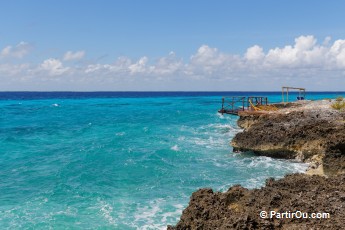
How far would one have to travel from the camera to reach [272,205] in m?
11.4

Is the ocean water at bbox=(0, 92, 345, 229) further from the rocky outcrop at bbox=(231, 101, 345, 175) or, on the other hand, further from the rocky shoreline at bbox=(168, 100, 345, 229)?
the rocky shoreline at bbox=(168, 100, 345, 229)

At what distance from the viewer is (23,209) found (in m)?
18.1

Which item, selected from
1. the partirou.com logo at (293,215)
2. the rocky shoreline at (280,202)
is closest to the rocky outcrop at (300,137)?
the rocky shoreline at (280,202)

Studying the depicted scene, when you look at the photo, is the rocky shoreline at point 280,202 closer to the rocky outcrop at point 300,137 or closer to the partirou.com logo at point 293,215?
the partirou.com logo at point 293,215

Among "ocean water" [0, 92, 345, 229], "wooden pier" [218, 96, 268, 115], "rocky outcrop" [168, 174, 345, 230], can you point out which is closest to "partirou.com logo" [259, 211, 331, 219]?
"rocky outcrop" [168, 174, 345, 230]

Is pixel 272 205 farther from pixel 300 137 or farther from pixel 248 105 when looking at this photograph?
pixel 248 105

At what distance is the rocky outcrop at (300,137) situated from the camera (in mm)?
22334

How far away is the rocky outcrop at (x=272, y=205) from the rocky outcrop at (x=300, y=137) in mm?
7899

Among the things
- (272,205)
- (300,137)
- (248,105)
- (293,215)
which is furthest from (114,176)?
(248,105)

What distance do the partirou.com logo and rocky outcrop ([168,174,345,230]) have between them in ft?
0.29

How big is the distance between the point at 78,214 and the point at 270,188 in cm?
948

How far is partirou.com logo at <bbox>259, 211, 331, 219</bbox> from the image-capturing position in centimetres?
1027

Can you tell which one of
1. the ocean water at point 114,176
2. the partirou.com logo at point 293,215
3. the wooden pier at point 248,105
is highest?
the wooden pier at point 248,105

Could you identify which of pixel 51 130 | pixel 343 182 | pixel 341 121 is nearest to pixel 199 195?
pixel 343 182
